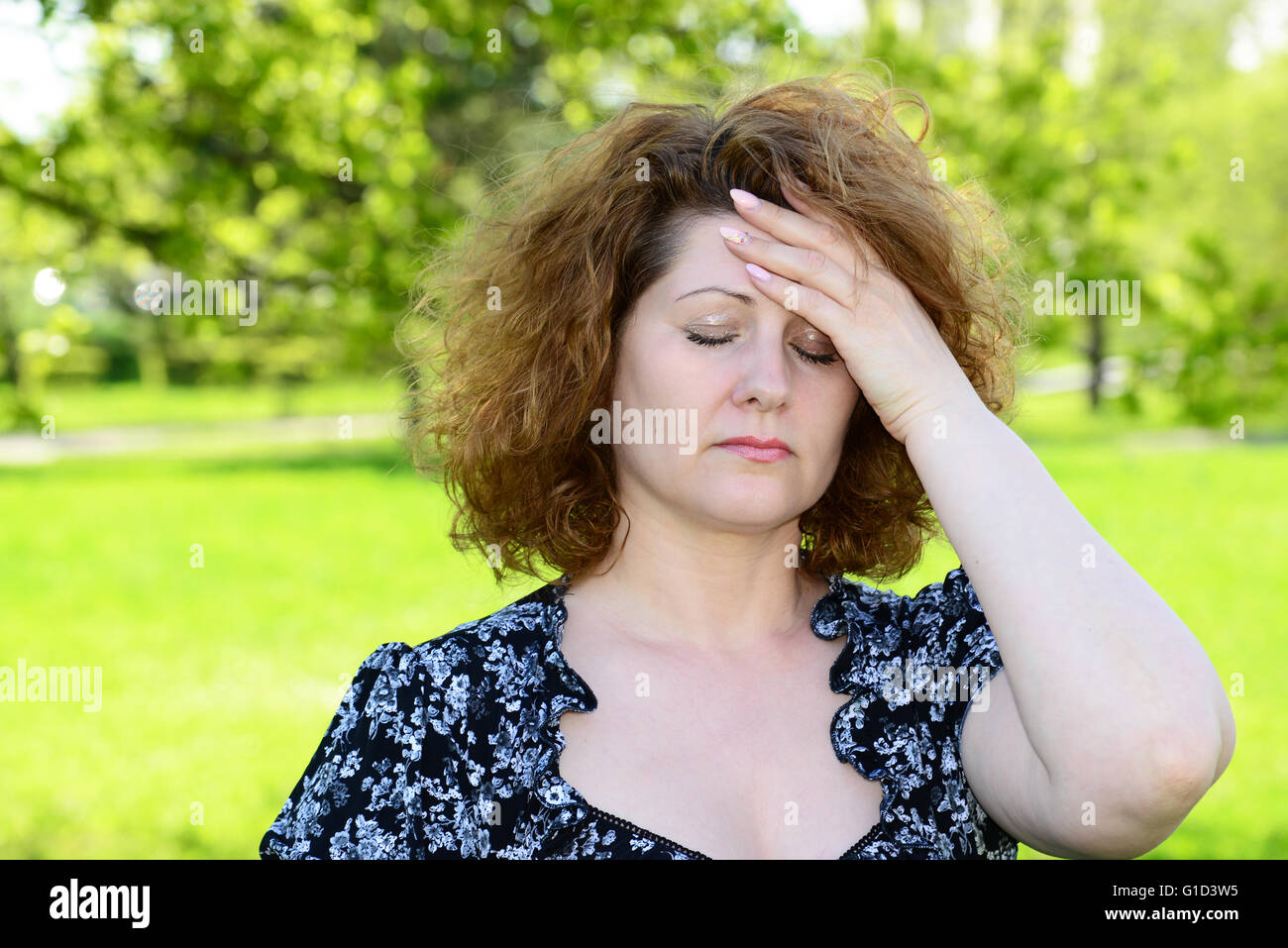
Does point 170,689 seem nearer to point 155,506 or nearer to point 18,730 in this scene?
point 18,730

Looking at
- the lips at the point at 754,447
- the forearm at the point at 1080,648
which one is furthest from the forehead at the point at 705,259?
the forearm at the point at 1080,648

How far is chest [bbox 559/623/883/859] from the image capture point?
188 centimetres

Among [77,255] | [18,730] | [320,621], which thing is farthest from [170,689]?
[77,255]

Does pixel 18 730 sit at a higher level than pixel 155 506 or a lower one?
lower

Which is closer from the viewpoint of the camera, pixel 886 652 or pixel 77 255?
pixel 886 652

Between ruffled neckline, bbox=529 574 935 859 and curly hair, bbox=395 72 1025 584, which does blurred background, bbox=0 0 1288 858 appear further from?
ruffled neckline, bbox=529 574 935 859

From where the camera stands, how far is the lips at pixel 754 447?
202 centimetres

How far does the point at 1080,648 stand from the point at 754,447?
2.01 ft

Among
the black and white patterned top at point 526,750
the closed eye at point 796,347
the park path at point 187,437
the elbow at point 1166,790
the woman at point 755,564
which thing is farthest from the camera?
the park path at point 187,437

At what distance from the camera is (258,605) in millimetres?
11320

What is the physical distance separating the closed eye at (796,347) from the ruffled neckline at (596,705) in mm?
Answer: 457

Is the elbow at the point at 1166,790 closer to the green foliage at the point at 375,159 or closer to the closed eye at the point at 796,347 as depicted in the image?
the closed eye at the point at 796,347
